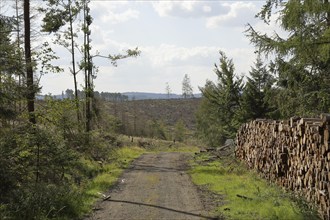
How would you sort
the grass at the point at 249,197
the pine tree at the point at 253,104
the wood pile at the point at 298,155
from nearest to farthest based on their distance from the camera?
the wood pile at the point at 298,155 < the grass at the point at 249,197 < the pine tree at the point at 253,104

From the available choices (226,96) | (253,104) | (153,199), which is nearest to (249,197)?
(153,199)

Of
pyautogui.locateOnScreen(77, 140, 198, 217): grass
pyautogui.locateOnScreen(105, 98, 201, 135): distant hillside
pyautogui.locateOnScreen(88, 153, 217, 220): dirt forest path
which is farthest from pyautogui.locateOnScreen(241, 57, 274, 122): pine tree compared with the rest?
pyautogui.locateOnScreen(105, 98, 201, 135): distant hillside

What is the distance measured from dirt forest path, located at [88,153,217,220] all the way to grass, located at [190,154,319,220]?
27.4 inches

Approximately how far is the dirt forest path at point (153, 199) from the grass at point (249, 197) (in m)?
0.70

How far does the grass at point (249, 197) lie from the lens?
982 cm

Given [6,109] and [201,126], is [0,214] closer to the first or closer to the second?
[6,109]

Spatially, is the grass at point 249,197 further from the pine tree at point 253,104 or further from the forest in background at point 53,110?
the pine tree at point 253,104

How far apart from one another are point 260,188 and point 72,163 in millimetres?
6238

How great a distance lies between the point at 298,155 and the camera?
11.9 meters

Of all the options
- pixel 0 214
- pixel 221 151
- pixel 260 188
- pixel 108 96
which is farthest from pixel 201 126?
pixel 108 96

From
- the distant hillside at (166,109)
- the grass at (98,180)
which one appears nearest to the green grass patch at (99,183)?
the grass at (98,180)

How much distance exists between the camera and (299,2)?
11.8m

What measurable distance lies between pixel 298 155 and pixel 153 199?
452cm

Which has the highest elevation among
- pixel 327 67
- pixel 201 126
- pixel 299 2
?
pixel 299 2
